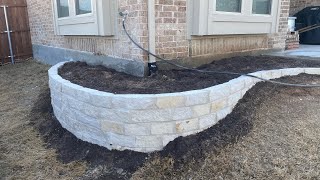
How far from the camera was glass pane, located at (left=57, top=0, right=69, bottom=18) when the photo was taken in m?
5.55

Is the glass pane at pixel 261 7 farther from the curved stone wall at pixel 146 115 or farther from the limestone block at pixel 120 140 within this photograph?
the limestone block at pixel 120 140

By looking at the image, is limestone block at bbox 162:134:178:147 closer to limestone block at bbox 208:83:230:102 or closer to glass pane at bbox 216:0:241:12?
limestone block at bbox 208:83:230:102

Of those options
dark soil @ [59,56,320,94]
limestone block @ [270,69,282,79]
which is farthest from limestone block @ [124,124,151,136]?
limestone block @ [270,69,282,79]

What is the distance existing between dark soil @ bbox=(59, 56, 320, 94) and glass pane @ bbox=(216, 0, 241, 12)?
819 mm

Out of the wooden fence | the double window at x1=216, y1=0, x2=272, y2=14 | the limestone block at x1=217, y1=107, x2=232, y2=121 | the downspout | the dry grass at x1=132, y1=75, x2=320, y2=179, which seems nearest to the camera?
the dry grass at x1=132, y1=75, x2=320, y2=179

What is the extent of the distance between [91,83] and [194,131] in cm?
149

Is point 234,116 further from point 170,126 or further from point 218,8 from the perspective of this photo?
point 218,8

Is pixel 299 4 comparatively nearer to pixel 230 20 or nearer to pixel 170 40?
pixel 230 20

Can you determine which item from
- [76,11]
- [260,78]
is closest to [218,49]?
[260,78]

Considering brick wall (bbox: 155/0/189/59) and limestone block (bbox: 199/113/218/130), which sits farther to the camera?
brick wall (bbox: 155/0/189/59)

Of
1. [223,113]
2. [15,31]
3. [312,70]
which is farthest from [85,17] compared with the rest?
[15,31]

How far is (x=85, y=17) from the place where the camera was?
4.62m

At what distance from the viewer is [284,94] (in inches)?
141

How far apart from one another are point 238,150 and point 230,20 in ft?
8.33
